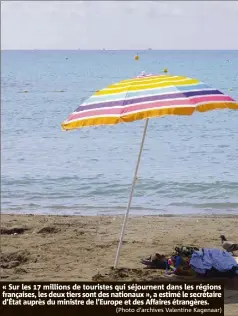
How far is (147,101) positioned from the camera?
6.86 metres

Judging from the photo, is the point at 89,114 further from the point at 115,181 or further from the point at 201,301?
the point at 115,181

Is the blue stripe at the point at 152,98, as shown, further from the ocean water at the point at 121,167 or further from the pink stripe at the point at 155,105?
the ocean water at the point at 121,167

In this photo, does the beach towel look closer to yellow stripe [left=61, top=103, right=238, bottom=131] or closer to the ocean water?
yellow stripe [left=61, top=103, right=238, bottom=131]

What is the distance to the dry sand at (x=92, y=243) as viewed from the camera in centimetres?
750

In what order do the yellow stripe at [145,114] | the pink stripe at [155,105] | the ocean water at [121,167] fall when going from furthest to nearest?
1. the ocean water at [121,167]
2. the pink stripe at [155,105]
3. the yellow stripe at [145,114]

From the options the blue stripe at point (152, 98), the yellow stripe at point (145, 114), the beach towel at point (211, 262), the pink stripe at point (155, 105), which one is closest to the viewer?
the yellow stripe at point (145, 114)

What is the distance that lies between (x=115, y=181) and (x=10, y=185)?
2331 millimetres

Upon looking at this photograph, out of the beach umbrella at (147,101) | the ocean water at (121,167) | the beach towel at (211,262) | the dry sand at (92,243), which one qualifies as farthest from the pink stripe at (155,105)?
the dry sand at (92,243)

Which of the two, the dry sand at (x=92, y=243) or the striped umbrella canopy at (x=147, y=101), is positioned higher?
the striped umbrella canopy at (x=147, y=101)

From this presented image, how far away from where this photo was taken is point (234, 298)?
6.64m

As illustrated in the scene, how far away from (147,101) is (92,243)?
2.98m

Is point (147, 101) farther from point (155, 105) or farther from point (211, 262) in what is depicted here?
point (211, 262)

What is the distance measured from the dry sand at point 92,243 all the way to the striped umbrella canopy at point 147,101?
171 centimetres

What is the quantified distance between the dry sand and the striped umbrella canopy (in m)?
1.71
